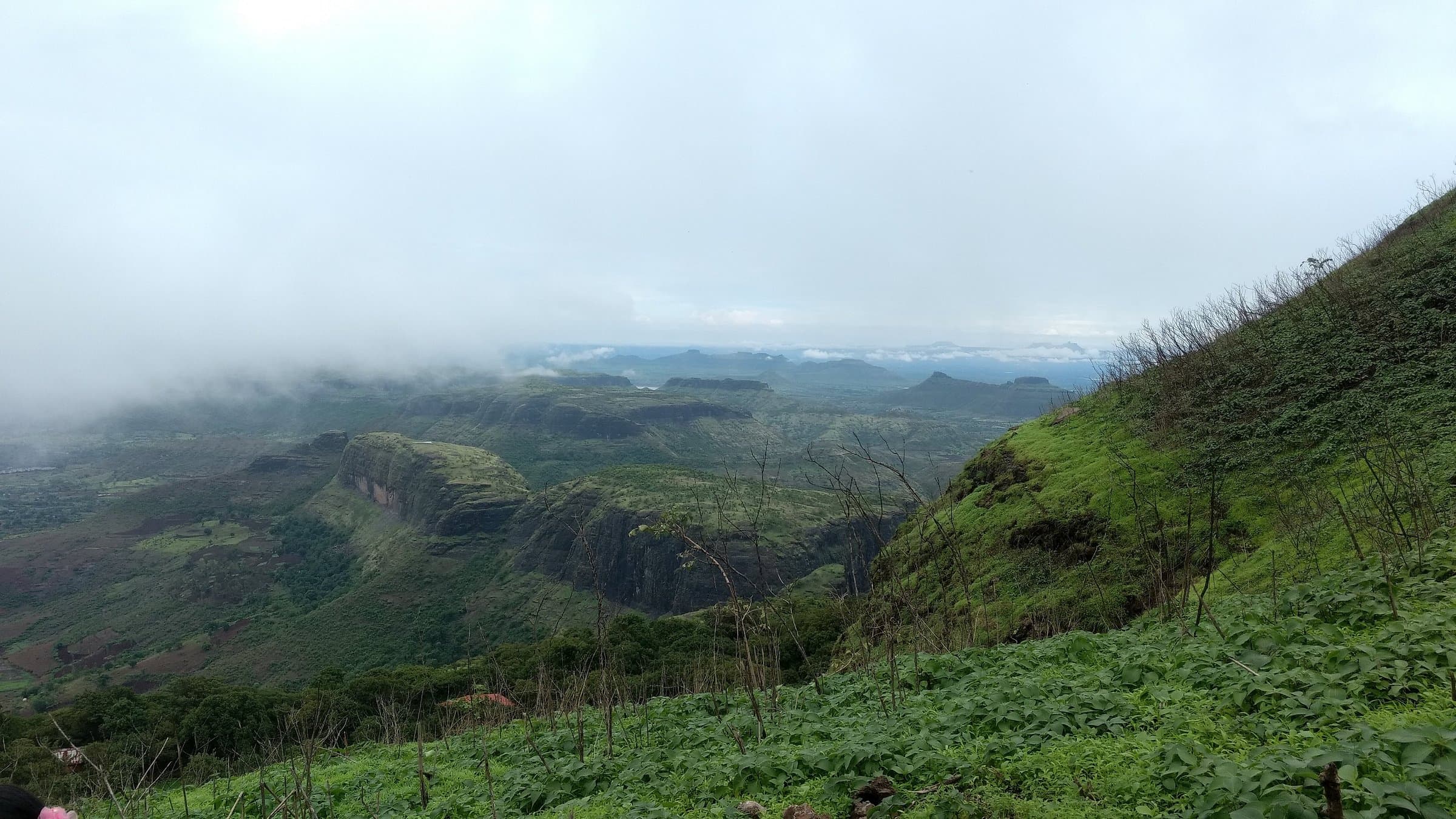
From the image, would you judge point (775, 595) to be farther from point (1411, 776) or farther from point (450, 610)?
point (450, 610)

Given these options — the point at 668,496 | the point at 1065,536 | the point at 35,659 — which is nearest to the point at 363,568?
the point at 35,659

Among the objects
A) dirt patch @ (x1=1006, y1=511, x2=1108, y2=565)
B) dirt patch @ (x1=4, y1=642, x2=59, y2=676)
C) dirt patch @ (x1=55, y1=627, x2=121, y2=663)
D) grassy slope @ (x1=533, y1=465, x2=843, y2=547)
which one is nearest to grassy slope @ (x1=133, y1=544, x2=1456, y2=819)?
dirt patch @ (x1=1006, y1=511, x2=1108, y2=565)

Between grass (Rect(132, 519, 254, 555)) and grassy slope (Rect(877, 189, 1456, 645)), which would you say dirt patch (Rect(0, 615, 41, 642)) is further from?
grassy slope (Rect(877, 189, 1456, 645))

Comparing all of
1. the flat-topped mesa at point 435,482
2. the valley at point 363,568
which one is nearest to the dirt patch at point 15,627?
the valley at point 363,568

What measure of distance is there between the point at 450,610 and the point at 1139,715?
11917 cm

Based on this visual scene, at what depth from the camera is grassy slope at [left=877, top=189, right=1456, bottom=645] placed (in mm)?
13922

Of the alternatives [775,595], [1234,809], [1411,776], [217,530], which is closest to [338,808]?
[775,595]

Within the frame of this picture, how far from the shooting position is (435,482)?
156125 millimetres

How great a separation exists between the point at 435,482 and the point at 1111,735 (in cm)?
17205

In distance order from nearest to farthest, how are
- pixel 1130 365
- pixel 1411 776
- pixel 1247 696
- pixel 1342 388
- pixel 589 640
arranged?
pixel 1411 776
pixel 1247 696
pixel 1342 388
pixel 1130 365
pixel 589 640

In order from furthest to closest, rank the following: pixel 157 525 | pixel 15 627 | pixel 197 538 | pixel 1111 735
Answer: pixel 157 525
pixel 197 538
pixel 15 627
pixel 1111 735

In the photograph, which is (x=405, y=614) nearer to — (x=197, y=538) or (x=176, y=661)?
(x=176, y=661)

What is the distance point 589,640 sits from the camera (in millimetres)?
43625

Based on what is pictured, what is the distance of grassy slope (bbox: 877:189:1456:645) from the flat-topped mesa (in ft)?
449
